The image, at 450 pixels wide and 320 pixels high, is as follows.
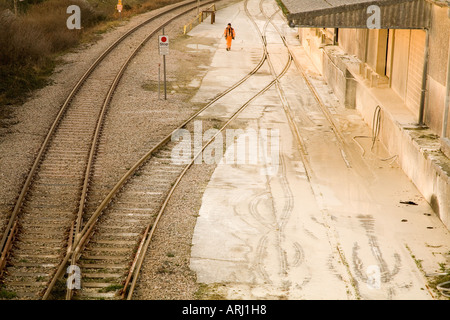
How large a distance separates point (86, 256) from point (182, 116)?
1100 cm

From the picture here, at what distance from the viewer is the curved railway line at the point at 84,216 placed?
11.9 m

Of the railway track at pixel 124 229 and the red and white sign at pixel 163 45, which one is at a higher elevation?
the red and white sign at pixel 163 45

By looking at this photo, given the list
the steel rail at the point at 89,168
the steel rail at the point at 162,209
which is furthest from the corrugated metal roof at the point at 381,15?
the steel rail at the point at 89,168

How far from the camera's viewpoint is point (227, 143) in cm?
2016
